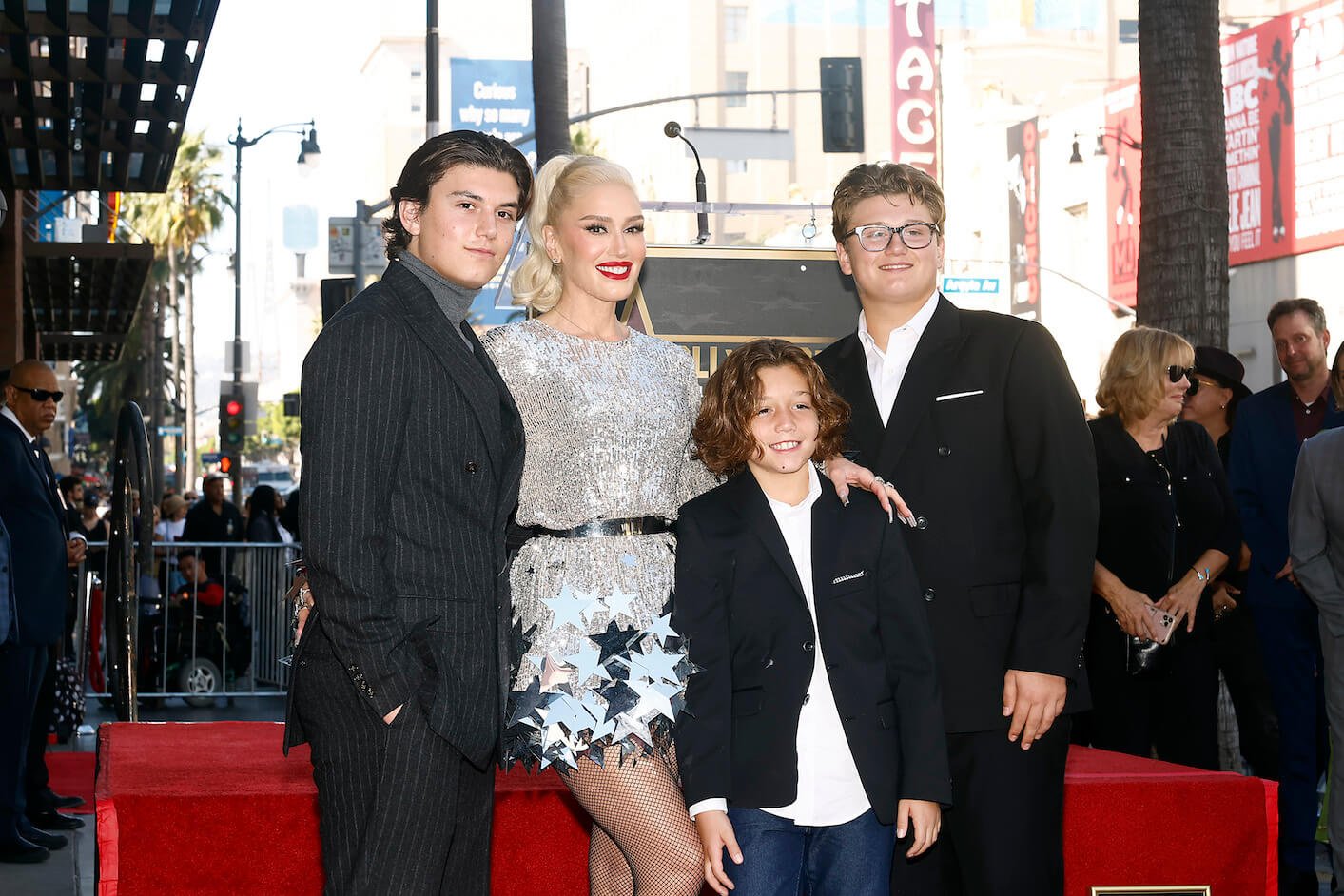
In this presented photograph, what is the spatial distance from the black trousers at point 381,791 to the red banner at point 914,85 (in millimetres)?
51407

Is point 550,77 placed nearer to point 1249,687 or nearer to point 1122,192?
point 1249,687

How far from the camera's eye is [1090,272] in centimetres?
4594

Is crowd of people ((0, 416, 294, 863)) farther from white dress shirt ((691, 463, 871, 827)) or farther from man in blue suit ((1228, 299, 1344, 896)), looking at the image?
man in blue suit ((1228, 299, 1344, 896))

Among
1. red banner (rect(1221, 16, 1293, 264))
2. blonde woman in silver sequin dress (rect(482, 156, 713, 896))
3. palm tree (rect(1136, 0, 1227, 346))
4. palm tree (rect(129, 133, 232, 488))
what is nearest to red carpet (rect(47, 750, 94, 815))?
blonde woman in silver sequin dress (rect(482, 156, 713, 896))

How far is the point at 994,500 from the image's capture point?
3877 mm

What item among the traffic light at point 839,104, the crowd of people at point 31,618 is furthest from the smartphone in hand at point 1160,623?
the traffic light at point 839,104

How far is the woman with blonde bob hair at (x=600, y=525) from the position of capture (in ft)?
11.4

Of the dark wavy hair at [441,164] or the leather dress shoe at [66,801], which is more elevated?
the dark wavy hair at [441,164]

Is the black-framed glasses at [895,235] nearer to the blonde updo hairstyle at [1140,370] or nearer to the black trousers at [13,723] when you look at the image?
the blonde updo hairstyle at [1140,370]

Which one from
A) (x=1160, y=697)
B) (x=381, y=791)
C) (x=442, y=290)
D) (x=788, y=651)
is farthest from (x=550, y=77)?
(x=381, y=791)

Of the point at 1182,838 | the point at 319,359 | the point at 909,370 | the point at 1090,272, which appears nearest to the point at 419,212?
the point at 319,359

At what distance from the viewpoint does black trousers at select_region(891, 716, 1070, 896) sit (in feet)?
12.4

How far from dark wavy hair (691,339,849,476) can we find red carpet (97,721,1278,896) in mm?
1641

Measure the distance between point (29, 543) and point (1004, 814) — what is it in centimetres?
498
